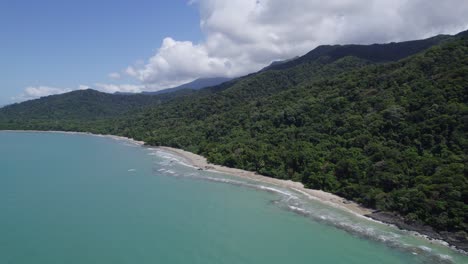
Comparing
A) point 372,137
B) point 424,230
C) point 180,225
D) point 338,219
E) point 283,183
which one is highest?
point 372,137

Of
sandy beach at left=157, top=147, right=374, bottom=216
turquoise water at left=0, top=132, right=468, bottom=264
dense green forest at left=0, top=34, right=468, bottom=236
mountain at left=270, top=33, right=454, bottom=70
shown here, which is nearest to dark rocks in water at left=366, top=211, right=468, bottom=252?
dense green forest at left=0, top=34, right=468, bottom=236

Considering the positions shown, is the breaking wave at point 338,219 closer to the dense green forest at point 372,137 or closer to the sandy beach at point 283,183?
the sandy beach at point 283,183

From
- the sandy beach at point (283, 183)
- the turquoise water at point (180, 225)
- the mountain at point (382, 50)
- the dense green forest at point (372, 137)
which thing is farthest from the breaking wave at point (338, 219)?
the mountain at point (382, 50)

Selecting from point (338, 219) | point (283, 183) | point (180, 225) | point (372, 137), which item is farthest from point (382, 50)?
point (180, 225)

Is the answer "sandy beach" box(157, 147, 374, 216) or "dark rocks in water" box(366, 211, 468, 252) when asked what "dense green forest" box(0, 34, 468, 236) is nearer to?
"dark rocks in water" box(366, 211, 468, 252)

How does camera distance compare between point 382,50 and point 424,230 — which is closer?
point 424,230

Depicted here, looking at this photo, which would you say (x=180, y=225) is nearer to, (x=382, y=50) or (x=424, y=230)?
(x=424, y=230)

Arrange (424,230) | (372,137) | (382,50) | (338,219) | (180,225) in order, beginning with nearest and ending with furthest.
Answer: (424,230)
(180,225)
(338,219)
(372,137)
(382,50)
